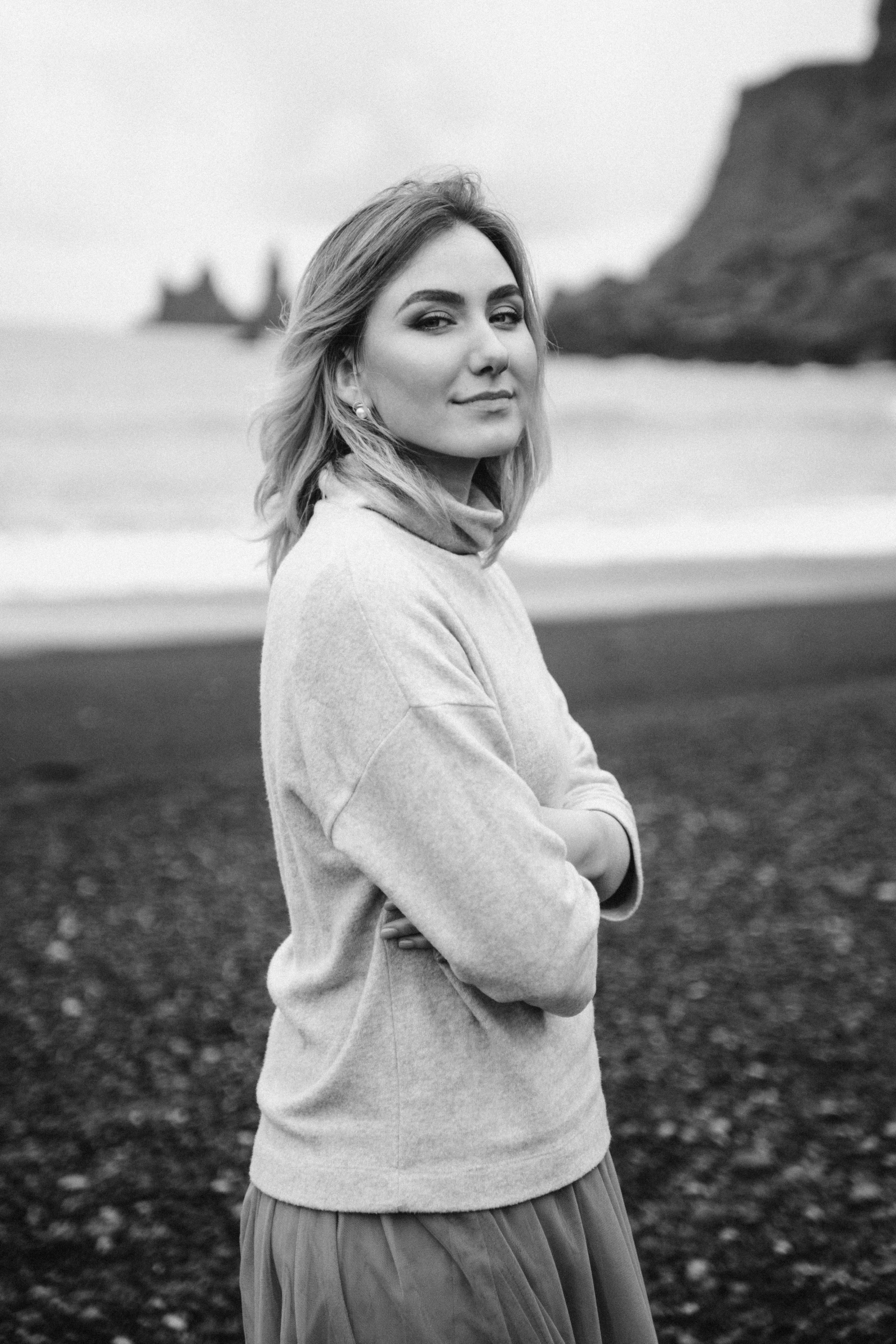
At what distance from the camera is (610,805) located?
229 centimetres

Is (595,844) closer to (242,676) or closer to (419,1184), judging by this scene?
(419,1184)

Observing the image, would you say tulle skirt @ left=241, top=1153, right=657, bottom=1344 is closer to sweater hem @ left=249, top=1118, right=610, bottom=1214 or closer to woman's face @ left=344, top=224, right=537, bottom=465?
sweater hem @ left=249, top=1118, right=610, bottom=1214

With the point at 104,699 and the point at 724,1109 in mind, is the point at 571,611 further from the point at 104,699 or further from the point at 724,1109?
the point at 724,1109

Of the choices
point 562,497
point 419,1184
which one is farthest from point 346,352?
point 562,497

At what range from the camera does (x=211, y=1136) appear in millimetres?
4676

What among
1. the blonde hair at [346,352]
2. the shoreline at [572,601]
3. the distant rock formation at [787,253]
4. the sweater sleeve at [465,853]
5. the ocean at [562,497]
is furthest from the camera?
the distant rock formation at [787,253]

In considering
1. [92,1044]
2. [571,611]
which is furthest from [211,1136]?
[571,611]

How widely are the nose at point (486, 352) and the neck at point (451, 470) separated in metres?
0.14

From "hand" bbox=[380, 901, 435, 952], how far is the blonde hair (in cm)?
60

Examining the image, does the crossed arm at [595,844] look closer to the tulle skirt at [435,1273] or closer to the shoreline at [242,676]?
the tulle skirt at [435,1273]

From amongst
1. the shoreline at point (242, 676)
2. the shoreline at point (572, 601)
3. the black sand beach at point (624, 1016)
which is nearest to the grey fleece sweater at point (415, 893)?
the black sand beach at point (624, 1016)

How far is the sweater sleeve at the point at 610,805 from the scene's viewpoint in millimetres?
2285

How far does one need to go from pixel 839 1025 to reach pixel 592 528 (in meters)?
20.2

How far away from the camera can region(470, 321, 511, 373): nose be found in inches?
81.7
